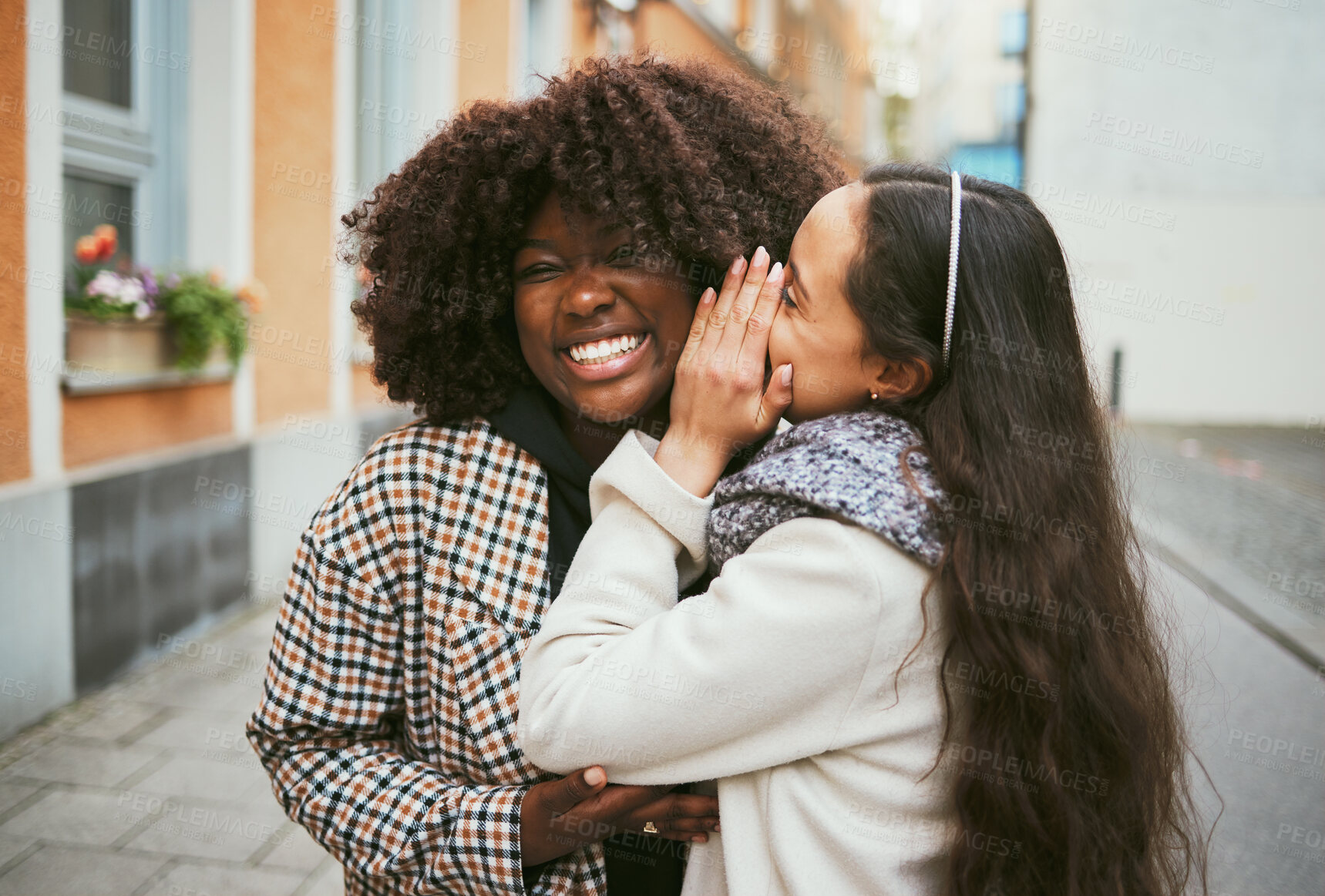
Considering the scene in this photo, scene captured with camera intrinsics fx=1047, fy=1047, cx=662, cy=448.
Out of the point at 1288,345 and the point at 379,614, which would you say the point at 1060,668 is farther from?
the point at 1288,345

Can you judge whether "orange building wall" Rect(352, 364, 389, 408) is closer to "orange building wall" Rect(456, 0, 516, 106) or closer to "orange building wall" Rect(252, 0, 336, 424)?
"orange building wall" Rect(252, 0, 336, 424)

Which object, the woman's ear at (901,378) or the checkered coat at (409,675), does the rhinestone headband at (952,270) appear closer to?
the woman's ear at (901,378)

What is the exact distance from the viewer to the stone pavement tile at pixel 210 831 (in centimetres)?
342

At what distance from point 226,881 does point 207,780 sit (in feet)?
2.34

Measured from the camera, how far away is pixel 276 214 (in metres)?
6.08

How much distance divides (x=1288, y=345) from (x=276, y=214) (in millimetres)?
16907

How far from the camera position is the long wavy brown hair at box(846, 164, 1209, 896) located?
135cm

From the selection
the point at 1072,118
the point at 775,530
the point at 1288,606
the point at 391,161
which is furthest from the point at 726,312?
the point at 1072,118

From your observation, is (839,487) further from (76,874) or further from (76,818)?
(76,818)

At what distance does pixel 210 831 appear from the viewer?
354 cm
